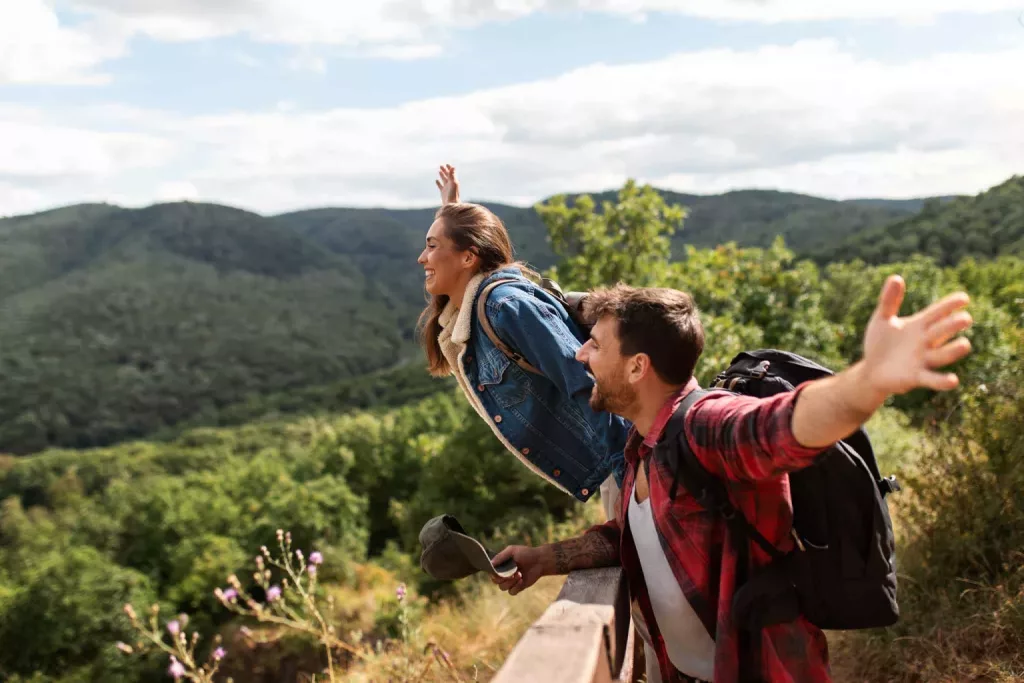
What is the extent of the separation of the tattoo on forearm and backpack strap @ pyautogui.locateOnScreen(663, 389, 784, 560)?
0.51 m

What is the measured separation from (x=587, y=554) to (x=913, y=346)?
1.13 meters

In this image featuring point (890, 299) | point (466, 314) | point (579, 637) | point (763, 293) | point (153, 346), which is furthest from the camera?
point (153, 346)

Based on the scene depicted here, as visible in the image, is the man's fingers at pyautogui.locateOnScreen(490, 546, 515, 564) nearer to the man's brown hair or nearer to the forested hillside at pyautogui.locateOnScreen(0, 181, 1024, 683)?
the man's brown hair

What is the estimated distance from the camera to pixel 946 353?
48.6 inches

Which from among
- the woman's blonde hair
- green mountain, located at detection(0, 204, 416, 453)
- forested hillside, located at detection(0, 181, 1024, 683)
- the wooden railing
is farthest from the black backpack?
green mountain, located at detection(0, 204, 416, 453)

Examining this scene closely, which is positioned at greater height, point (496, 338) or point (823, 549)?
point (496, 338)

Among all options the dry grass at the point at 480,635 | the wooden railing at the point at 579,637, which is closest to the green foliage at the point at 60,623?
the dry grass at the point at 480,635

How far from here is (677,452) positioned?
Result: 1.68 metres

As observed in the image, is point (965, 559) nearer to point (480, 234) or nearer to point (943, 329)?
point (480, 234)

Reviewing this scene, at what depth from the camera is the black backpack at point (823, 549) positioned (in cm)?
166

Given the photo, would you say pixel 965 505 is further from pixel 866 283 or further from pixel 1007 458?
pixel 866 283

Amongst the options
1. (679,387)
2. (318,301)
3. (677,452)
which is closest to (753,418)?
(677,452)

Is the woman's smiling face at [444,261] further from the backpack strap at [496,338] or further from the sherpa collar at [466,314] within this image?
the backpack strap at [496,338]

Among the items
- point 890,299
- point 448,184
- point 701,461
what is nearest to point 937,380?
point 890,299
